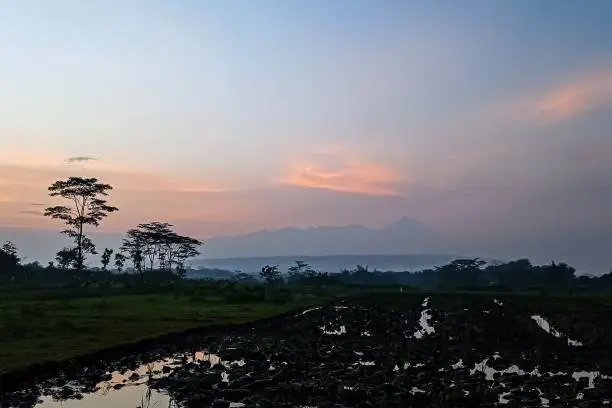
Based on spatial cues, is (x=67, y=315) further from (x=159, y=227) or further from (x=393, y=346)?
(x=159, y=227)

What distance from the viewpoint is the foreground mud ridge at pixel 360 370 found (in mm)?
15047

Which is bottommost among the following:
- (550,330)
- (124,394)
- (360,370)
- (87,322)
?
(550,330)

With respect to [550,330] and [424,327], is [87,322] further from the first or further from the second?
[550,330]

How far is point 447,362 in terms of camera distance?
67.6ft

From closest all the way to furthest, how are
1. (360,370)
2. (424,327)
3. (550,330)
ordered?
(360,370) < (550,330) < (424,327)

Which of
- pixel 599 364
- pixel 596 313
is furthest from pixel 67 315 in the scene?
pixel 596 313

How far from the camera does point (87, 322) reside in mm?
29547

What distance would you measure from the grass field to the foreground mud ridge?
5.07 feet

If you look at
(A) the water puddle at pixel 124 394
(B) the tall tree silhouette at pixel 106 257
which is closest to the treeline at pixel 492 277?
(B) the tall tree silhouette at pixel 106 257

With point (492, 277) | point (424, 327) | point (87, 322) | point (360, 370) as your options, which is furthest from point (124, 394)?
point (492, 277)

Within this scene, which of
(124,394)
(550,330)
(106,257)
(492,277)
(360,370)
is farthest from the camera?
(492,277)

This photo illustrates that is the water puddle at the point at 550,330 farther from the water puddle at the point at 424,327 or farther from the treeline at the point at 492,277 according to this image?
the treeline at the point at 492,277

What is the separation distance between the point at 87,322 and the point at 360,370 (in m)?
16.9

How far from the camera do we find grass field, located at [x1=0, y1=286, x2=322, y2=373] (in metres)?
21.4
